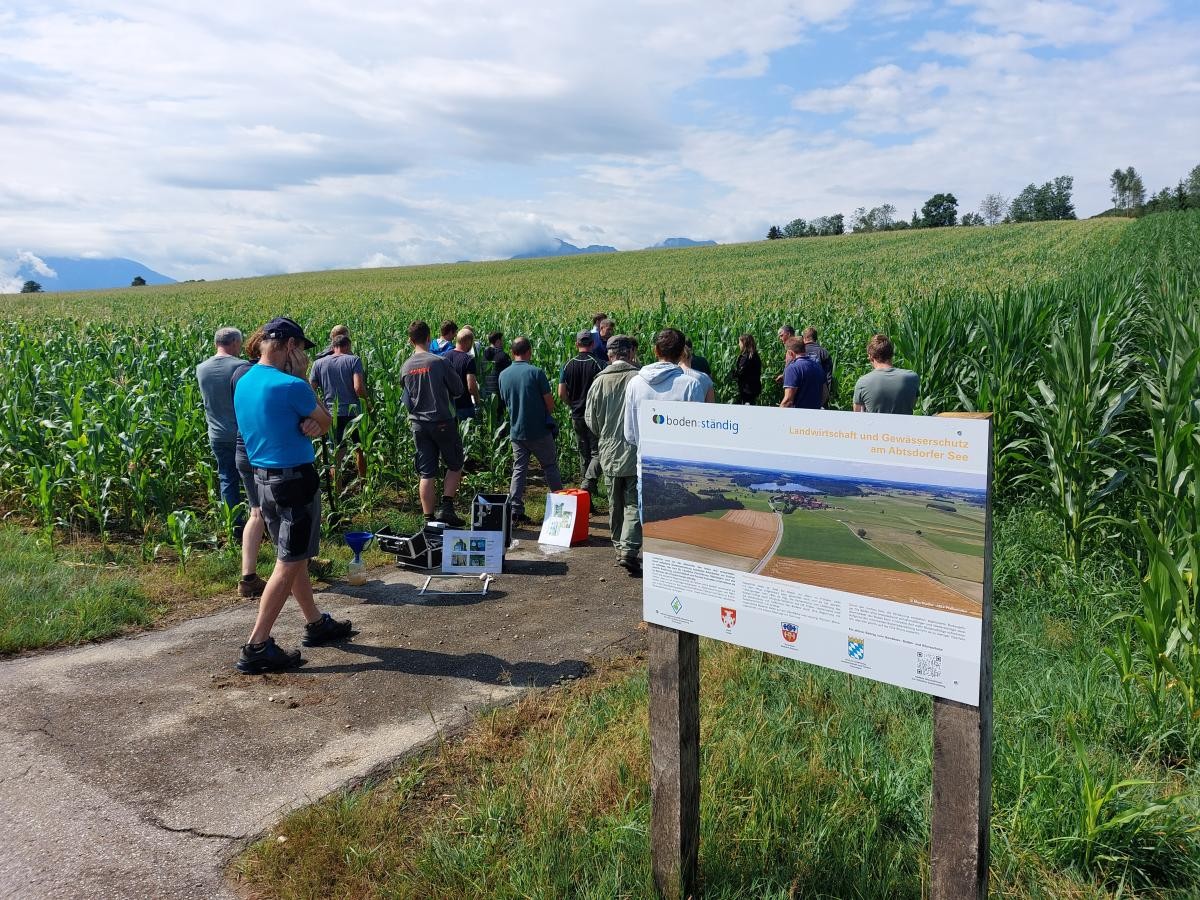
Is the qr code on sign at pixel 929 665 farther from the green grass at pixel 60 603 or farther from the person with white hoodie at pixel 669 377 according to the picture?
the green grass at pixel 60 603

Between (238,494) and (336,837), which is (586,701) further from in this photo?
(238,494)

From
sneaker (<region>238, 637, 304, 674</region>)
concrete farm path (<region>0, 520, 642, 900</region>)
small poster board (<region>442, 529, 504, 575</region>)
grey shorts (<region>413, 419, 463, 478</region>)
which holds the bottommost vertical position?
concrete farm path (<region>0, 520, 642, 900</region>)

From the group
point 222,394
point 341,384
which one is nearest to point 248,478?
point 222,394

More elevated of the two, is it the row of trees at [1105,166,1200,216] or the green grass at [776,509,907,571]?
the row of trees at [1105,166,1200,216]

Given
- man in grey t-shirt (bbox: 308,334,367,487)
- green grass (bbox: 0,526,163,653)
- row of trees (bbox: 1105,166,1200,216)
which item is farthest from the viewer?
row of trees (bbox: 1105,166,1200,216)

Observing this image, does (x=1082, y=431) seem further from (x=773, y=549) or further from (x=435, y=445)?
(x=435, y=445)

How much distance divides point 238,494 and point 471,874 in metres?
5.61

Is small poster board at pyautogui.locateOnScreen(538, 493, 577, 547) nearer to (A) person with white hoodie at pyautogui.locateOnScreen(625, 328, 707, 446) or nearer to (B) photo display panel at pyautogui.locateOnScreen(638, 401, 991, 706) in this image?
(A) person with white hoodie at pyautogui.locateOnScreen(625, 328, 707, 446)

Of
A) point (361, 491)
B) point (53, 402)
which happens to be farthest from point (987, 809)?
point (53, 402)

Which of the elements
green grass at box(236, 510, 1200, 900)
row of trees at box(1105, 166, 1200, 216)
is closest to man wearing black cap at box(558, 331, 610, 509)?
green grass at box(236, 510, 1200, 900)

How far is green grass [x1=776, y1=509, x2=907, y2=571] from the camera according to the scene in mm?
2371

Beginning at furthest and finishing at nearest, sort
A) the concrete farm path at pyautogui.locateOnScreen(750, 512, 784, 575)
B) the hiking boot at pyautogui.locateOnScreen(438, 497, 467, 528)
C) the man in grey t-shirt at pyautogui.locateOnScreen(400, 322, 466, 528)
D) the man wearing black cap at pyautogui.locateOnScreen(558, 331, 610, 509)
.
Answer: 1. the man wearing black cap at pyautogui.locateOnScreen(558, 331, 610, 509)
2. the hiking boot at pyautogui.locateOnScreen(438, 497, 467, 528)
3. the man in grey t-shirt at pyautogui.locateOnScreen(400, 322, 466, 528)
4. the concrete farm path at pyautogui.locateOnScreen(750, 512, 784, 575)

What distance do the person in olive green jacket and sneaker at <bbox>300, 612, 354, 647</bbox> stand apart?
8.35ft

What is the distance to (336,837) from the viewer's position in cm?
338
